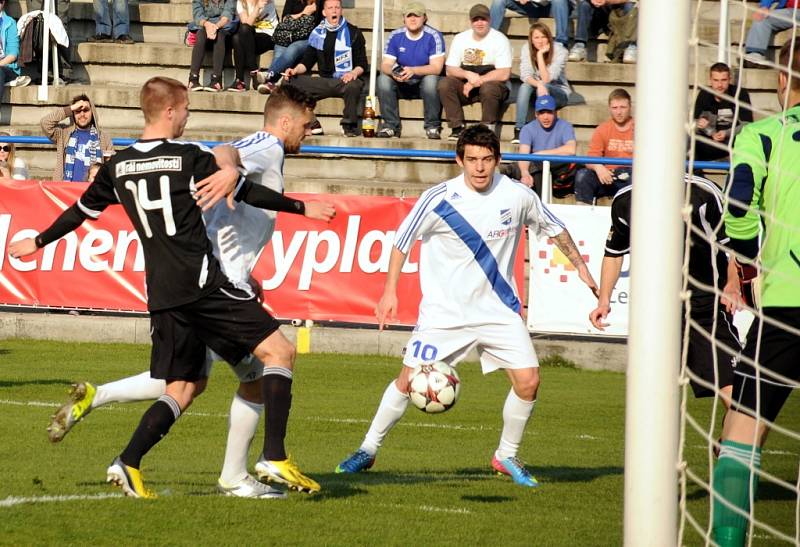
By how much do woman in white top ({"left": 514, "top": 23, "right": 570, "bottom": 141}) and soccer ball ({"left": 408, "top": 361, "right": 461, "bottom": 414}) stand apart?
10.6 metres

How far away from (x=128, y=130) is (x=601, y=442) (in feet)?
37.8

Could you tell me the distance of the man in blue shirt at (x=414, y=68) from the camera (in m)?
18.8

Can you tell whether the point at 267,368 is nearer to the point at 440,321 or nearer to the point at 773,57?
the point at 440,321

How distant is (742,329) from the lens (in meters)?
14.3

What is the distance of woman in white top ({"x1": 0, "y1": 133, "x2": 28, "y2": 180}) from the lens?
56.8ft

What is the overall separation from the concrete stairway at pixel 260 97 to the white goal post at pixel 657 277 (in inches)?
503

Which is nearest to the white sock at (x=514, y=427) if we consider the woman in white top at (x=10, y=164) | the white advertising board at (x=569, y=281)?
the white advertising board at (x=569, y=281)

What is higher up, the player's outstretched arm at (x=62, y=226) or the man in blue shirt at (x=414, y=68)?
the man in blue shirt at (x=414, y=68)

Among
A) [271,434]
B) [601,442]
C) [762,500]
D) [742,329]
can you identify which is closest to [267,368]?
[271,434]

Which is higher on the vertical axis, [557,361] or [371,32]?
[371,32]

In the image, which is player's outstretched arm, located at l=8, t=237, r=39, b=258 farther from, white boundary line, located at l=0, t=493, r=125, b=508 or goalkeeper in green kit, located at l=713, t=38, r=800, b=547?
goalkeeper in green kit, located at l=713, t=38, r=800, b=547

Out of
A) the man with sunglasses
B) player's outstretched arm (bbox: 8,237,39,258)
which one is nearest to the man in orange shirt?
the man with sunglasses

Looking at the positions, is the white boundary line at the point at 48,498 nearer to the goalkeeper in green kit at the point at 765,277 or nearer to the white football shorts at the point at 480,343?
the white football shorts at the point at 480,343

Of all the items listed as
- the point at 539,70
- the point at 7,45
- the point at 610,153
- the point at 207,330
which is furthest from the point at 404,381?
the point at 7,45
